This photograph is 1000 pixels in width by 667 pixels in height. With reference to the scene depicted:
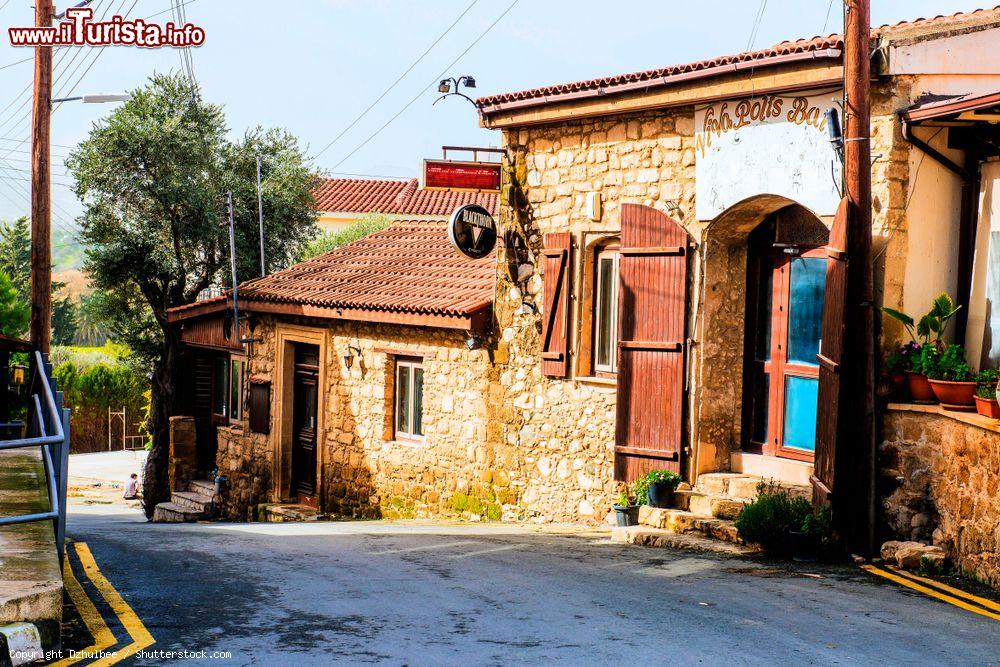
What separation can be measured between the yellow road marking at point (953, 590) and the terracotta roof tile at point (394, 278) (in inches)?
258

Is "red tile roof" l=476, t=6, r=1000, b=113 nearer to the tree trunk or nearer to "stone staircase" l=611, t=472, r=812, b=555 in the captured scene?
"stone staircase" l=611, t=472, r=812, b=555

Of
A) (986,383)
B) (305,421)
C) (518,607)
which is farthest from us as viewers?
(305,421)

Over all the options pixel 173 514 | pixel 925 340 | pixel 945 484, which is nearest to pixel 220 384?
pixel 173 514

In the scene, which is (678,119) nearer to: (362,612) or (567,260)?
(567,260)

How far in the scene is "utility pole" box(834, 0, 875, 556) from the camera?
9555mm

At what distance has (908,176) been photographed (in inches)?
388

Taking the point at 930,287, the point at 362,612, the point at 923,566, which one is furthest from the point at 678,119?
the point at 362,612

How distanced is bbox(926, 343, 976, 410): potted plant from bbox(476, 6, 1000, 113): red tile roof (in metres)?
2.92

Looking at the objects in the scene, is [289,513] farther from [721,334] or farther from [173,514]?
[721,334]

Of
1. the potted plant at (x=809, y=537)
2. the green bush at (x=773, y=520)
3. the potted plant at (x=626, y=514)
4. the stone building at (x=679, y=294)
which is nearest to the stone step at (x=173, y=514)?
the stone building at (x=679, y=294)

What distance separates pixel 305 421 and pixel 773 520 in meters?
9.57

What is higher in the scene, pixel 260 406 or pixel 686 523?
pixel 260 406

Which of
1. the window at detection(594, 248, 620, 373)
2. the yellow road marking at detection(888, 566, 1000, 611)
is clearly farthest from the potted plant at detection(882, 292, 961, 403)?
the window at detection(594, 248, 620, 373)

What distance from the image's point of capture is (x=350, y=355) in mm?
16156
